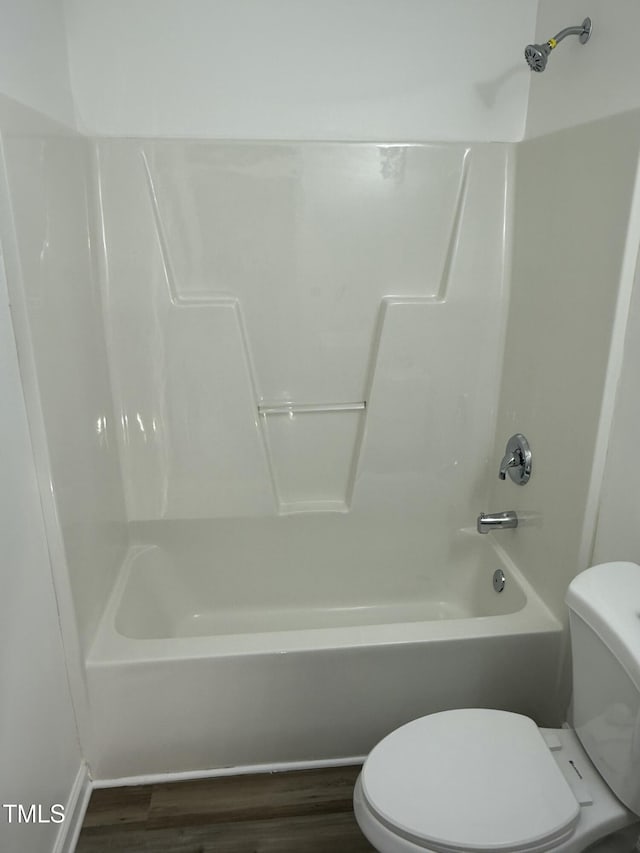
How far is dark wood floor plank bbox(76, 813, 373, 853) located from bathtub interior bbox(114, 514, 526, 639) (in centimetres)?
62

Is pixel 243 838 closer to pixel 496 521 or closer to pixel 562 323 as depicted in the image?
pixel 496 521

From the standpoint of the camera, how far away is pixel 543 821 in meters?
1.10

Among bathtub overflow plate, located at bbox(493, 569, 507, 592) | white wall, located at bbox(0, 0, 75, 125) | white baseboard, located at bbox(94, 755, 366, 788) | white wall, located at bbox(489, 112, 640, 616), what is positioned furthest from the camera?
bathtub overflow plate, located at bbox(493, 569, 507, 592)

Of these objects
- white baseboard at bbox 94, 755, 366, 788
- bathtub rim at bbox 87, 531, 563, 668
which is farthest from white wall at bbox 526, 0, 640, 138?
white baseboard at bbox 94, 755, 366, 788

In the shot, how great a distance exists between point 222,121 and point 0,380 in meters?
1.14

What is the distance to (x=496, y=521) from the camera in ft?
6.15

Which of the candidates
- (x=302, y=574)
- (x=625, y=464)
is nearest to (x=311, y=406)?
(x=302, y=574)

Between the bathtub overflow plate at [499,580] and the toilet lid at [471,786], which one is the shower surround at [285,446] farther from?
the toilet lid at [471,786]

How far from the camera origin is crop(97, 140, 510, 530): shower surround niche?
1.91 metres

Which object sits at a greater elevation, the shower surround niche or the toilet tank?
the shower surround niche

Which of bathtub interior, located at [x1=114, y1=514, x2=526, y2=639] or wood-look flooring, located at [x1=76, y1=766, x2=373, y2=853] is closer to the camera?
wood-look flooring, located at [x1=76, y1=766, x2=373, y2=853]

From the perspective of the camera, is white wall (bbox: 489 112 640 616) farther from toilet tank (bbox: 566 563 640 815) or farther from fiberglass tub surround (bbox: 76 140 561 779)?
toilet tank (bbox: 566 563 640 815)

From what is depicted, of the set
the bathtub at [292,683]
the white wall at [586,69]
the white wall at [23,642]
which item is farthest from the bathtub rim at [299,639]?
the white wall at [586,69]

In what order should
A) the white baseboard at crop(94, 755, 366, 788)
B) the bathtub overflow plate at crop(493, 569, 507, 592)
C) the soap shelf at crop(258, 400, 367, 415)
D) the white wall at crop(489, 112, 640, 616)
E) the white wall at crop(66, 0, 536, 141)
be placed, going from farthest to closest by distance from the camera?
the soap shelf at crop(258, 400, 367, 415) → the bathtub overflow plate at crop(493, 569, 507, 592) → the white wall at crop(66, 0, 536, 141) → the white baseboard at crop(94, 755, 366, 788) → the white wall at crop(489, 112, 640, 616)
